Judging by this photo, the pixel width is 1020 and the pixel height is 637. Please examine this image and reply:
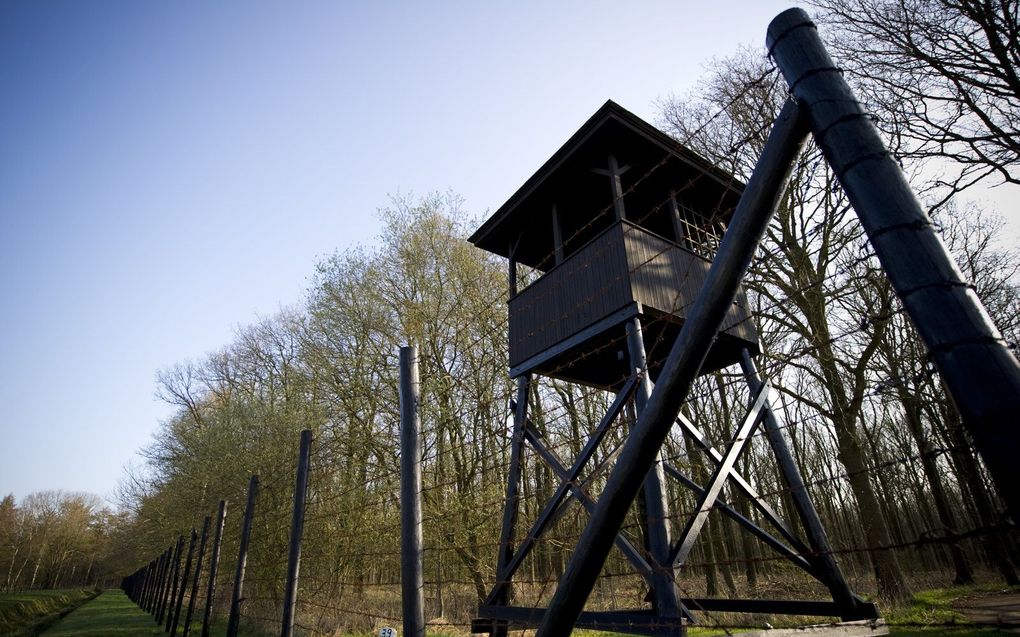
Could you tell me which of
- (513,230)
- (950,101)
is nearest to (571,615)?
(513,230)

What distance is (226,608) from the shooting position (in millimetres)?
18141

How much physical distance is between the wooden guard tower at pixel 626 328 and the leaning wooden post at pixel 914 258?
273 centimetres

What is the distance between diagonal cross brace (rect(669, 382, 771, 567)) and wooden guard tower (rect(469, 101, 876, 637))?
2 centimetres

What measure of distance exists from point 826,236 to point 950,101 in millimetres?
3674

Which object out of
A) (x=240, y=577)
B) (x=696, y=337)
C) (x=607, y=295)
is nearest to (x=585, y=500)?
(x=607, y=295)

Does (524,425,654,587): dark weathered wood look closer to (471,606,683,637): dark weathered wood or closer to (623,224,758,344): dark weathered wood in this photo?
(471,606,683,637): dark weathered wood

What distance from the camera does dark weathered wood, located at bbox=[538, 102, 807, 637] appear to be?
181cm

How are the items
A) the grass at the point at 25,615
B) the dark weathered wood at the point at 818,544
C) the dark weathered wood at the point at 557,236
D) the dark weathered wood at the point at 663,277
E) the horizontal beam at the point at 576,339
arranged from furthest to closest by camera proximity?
the grass at the point at 25,615 → the dark weathered wood at the point at 557,236 → the dark weathered wood at the point at 663,277 → the horizontal beam at the point at 576,339 → the dark weathered wood at the point at 818,544

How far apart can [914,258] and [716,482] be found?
4.66 meters

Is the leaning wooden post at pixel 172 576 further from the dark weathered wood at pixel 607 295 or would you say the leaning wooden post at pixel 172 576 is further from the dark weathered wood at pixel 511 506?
the dark weathered wood at pixel 607 295

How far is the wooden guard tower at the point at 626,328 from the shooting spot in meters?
5.23

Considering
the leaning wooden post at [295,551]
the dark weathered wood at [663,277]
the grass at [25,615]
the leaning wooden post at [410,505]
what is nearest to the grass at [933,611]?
the dark weathered wood at [663,277]

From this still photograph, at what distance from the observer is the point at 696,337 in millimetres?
1870

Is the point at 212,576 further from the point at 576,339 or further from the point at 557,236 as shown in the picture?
the point at 557,236
